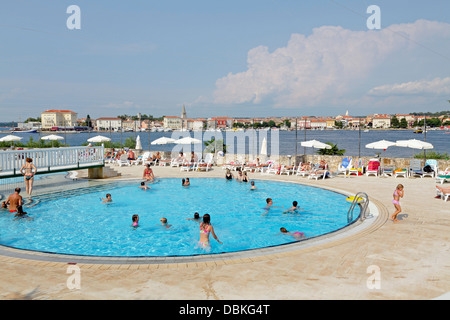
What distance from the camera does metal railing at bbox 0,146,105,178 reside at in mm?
12727

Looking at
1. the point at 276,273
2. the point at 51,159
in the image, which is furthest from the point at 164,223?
the point at 51,159

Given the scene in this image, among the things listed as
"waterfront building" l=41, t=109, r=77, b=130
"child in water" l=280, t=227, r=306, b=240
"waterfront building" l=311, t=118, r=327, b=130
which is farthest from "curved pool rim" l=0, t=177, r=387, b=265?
"waterfront building" l=311, t=118, r=327, b=130

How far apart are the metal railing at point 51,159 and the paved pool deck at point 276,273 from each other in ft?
24.0

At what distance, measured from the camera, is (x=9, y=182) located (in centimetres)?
1460

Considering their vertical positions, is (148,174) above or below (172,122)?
below

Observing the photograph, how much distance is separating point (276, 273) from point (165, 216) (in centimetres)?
633

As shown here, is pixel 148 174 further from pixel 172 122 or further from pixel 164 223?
pixel 172 122

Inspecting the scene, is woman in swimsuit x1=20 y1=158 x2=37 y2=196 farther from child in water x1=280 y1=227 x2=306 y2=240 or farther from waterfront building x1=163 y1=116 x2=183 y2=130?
waterfront building x1=163 y1=116 x2=183 y2=130

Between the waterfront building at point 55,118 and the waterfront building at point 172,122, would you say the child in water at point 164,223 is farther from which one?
the waterfront building at point 172,122

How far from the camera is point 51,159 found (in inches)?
559
